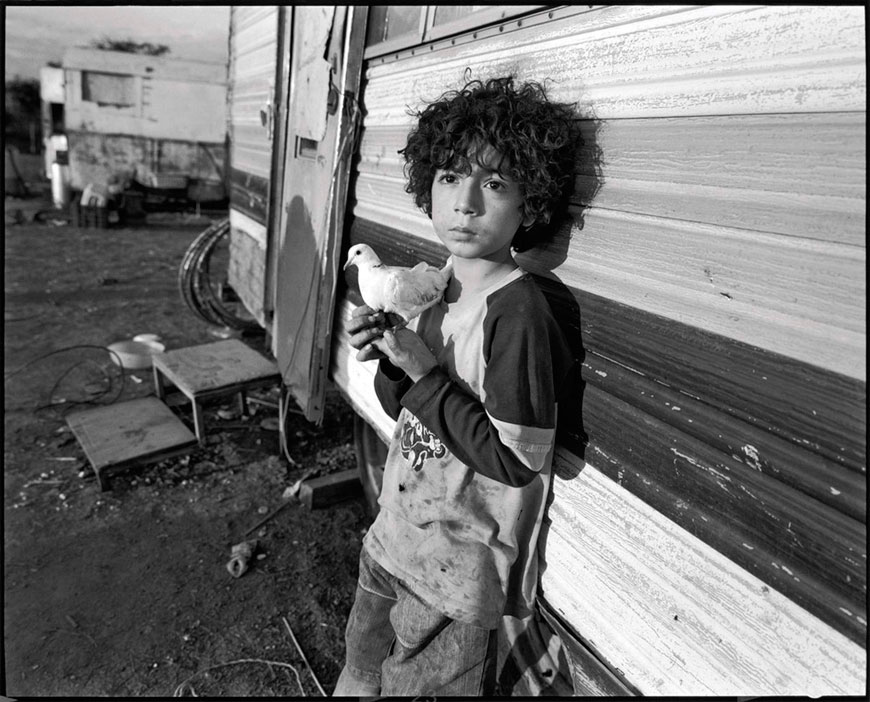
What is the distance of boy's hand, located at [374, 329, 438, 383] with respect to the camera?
172cm

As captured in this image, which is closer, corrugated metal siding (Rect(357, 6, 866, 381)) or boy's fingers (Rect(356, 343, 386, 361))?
corrugated metal siding (Rect(357, 6, 866, 381))

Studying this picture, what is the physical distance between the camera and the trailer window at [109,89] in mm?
18219

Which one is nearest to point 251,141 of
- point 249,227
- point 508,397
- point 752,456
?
point 249,227

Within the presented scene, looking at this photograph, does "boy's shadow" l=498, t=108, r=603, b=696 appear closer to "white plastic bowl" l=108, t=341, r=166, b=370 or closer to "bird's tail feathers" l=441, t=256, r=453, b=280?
"bird's tail feathers" l=441, t=256, r=453, b=280

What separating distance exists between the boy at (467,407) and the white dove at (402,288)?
2.3 inches

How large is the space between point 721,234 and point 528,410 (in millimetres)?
623

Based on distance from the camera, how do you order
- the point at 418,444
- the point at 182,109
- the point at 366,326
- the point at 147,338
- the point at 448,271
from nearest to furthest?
the point at 366,326 → the point at 448,271 → the point at 418,444 → the point at 147,338 → the point at 182,109

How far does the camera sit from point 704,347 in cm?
142

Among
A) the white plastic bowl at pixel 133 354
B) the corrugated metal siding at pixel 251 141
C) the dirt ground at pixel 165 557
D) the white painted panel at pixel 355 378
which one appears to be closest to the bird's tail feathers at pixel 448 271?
the white painted panel at pixel 355 378

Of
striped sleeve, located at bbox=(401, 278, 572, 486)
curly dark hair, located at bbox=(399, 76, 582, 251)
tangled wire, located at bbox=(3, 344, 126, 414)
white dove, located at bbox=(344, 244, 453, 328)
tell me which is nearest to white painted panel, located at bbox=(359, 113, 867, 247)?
curly dark hair, located at bbox=(399, 76, 582, 251)

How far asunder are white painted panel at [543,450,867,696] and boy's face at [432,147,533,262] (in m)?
0.77

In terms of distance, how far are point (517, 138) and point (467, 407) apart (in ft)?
2.42

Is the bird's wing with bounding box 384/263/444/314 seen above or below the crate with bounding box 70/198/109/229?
above

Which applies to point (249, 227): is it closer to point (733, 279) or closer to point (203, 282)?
point (203, 282)
